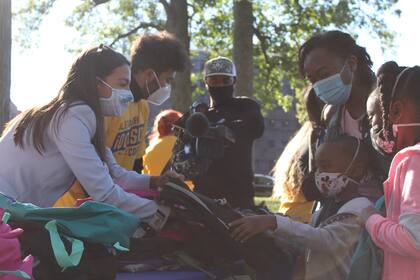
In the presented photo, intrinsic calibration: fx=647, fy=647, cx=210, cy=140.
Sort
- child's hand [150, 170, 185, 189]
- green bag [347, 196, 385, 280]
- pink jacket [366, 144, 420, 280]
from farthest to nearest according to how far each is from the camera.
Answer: child's hand [150, 170, 185, 189]
green bag [347, 196, 385, 280]
pink jacket [366, 144, 420, 280]

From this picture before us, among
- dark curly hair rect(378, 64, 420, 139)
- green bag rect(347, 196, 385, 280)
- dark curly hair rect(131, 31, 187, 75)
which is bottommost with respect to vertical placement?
green bag rect(347, 196, 385, 280)

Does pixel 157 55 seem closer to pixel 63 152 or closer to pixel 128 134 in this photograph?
pixel 128 134

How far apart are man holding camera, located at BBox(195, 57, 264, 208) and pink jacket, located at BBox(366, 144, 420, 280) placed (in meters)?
2.04

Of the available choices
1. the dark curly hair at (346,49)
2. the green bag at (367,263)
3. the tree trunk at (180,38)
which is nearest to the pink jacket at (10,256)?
the green bag at (367,263)

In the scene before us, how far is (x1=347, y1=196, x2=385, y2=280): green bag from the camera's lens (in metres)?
2.30

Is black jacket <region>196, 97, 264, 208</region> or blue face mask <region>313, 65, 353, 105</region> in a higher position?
blue face mask <region>313, 65, 353, 105</region>

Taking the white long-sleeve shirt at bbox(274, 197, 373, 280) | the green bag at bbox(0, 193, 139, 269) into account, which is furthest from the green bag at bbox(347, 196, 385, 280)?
the green bag at bbox(0, 193, 139, 269)

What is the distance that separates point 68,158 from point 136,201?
32 cm

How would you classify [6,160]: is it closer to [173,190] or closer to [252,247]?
[173,190]

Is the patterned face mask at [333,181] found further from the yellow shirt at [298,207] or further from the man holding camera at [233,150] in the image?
the man holding camera at [233,150]

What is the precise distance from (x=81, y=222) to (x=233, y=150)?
2193 millimetres

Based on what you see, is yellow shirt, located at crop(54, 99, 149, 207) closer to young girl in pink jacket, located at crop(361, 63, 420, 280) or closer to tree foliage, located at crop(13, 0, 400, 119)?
young girl in pink jacket, located at crop(361, 63, 420, 280)

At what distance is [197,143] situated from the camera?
3975 mm

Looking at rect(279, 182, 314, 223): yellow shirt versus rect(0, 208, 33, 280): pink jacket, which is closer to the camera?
rect(0, 208, 33, 280): pink jacket
